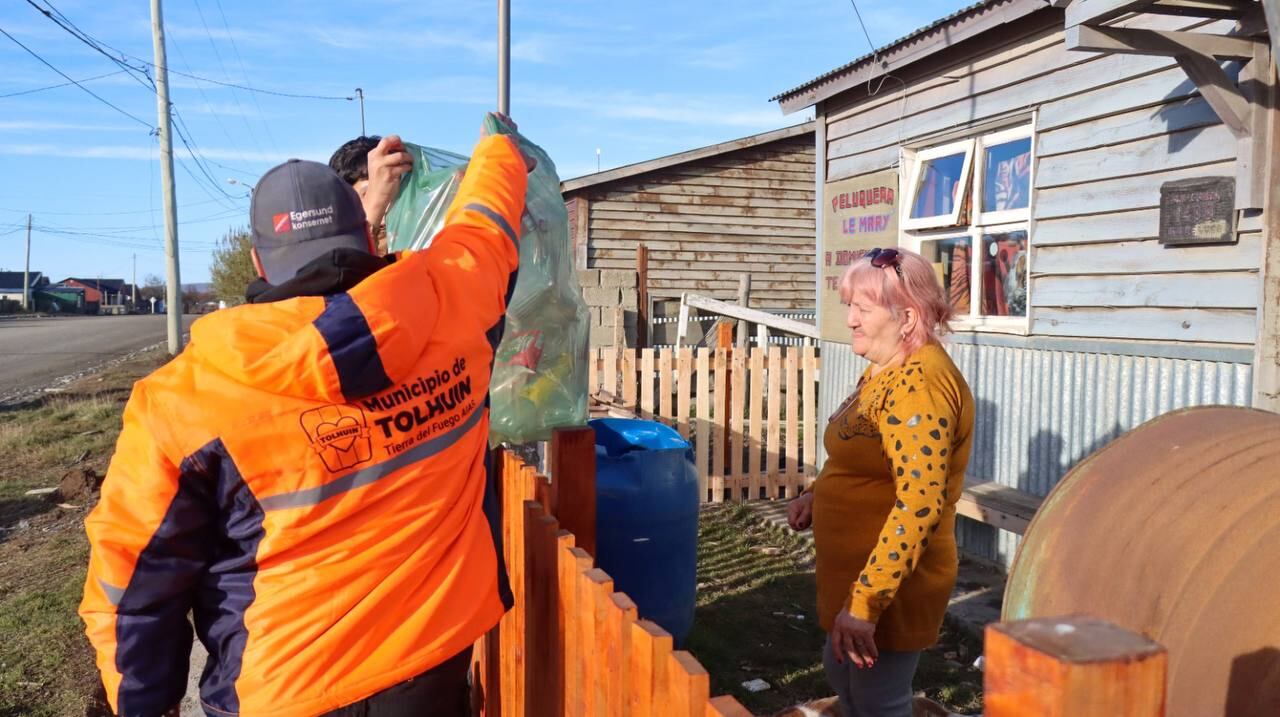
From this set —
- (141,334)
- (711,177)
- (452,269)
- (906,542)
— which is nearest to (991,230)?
(906,542)

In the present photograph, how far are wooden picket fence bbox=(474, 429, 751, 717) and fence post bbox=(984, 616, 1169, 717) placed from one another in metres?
0.55

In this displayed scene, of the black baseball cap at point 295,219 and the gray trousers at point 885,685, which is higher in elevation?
the black baseball cap at point 295,219

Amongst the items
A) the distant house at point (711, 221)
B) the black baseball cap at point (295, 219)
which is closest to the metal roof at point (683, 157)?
the distant house at point (711, 221)

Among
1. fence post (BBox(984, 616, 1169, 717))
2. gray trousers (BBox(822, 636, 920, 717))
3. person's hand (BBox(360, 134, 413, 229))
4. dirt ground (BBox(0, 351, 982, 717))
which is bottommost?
dirt ground (BBox(0, 351, 982, 717))

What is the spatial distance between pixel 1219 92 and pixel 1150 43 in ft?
1.29

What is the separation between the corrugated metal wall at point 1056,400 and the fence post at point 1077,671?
14.1ft

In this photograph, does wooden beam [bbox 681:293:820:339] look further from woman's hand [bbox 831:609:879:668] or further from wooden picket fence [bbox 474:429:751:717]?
woman's hand [bbox 831:609:879:668]

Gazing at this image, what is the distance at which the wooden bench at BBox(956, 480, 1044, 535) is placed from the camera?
526cm

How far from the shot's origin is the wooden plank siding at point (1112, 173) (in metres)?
4.67

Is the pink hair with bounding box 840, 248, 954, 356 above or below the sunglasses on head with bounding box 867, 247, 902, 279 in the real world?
below

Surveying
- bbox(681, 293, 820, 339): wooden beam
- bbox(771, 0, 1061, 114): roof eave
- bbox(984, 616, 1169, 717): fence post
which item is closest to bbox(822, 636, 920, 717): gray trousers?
bbox(984, 616, 1169, 717): fence post

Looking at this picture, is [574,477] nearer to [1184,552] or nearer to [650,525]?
[650,525]

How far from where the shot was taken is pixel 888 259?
2471 millimetres

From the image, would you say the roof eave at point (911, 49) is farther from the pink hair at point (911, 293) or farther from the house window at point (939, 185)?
the pink hair at point (911, 293)
